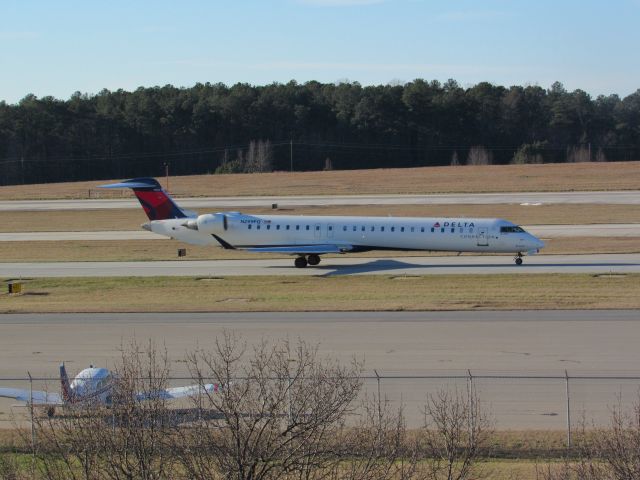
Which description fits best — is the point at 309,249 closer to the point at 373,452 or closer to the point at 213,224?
the point at 213,224

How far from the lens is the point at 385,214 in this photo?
7738cm

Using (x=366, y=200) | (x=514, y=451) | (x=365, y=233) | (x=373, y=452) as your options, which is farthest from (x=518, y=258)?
(x=366, y=200)

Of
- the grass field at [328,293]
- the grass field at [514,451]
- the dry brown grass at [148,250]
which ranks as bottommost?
A: the grass field at [514,451]

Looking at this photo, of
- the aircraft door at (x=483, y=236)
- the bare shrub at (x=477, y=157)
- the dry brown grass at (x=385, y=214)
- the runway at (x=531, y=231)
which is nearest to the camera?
the aircraft door at (x=483, y=236)

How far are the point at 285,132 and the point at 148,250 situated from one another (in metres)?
87.3

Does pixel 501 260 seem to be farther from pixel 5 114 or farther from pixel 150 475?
pixel 5 114

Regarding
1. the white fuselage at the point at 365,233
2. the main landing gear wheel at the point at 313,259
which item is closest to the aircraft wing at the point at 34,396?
the white fuselage at the point at 365,233

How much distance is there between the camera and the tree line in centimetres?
14038

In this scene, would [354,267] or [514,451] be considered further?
[354,267]

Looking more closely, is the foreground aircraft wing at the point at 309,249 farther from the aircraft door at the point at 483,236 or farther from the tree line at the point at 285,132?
the tree line at the point at 285,132

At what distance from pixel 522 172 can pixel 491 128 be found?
34.8 m

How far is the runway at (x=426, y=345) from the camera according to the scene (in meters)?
22.4

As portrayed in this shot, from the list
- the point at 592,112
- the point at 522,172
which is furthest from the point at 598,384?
the point at 592,112

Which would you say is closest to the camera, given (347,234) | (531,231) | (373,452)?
(373,452)
